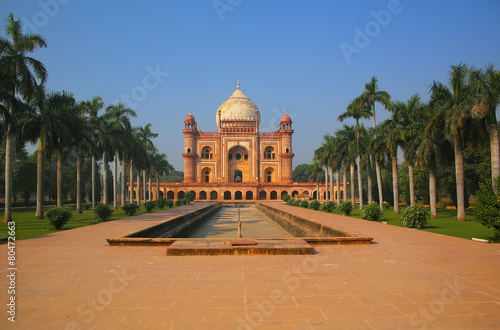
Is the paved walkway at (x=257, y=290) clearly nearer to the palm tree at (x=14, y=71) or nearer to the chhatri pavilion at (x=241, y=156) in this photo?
the palm tree at (x=14, y=71)

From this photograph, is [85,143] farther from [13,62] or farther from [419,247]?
[419,247]

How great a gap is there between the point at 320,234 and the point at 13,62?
13.9 metres

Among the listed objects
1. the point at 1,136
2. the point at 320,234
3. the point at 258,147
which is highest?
the point at 258,147

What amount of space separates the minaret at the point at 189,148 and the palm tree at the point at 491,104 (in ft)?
131

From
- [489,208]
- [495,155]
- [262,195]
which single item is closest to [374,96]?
[495,155]

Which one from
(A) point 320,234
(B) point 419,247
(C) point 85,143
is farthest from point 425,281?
(C) point 85,143

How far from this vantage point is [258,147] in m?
50.9

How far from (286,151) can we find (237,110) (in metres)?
9.70

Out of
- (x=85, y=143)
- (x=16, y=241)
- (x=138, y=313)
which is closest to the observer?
(x=138, y=313)

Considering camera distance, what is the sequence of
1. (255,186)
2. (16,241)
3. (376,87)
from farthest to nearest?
(255,186) < (376,87) < (16,241)

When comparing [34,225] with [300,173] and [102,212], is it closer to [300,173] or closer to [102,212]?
[102,212]

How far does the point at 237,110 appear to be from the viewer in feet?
174

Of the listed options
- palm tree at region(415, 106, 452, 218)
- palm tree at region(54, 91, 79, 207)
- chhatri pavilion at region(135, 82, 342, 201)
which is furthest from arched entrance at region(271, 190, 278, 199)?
palm tree at region(54, 91, 79, 207)

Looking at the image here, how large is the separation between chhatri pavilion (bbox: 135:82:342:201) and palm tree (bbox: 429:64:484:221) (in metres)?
33.5
